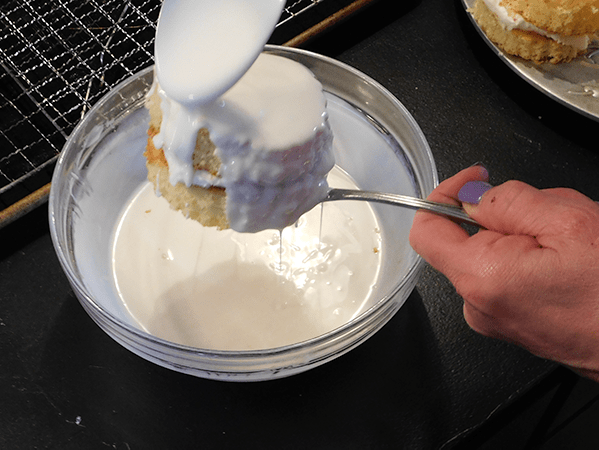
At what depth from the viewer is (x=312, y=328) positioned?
0.88 meters

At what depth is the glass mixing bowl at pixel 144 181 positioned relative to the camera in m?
0.76

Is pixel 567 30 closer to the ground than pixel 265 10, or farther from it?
closer to the ground

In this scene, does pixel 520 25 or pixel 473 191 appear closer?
pixel 473 191

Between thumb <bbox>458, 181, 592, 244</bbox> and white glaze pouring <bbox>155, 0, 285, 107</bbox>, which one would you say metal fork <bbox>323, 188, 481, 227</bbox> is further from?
white glaze pouring <bbox>155, 0, 285, 107</bbox>

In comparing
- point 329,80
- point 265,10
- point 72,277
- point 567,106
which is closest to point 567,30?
point 567,106

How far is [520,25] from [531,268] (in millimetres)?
646

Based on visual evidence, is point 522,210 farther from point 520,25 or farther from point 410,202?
point 520,25

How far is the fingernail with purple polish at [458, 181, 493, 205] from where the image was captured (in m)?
0.72

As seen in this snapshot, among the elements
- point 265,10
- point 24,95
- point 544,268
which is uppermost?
point 265,10

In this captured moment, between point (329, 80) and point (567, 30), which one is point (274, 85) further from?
point (567, 30)

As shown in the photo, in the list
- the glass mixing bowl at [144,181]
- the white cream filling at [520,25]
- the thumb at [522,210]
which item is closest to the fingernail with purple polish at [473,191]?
the thumb at [522,210]

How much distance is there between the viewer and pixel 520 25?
3.58 feet

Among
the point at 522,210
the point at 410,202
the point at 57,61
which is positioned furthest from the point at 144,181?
the point at 522,210

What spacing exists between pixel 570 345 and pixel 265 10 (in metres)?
0.52
